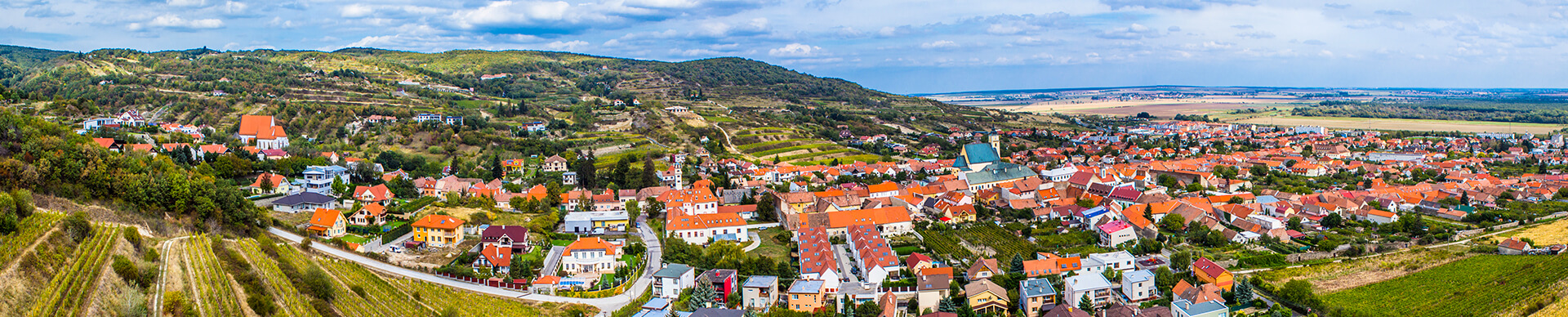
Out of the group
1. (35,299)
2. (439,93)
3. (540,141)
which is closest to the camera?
(35,299)

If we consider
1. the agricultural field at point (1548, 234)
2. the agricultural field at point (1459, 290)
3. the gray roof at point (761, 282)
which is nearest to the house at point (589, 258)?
the gray roof at point (761, 282)

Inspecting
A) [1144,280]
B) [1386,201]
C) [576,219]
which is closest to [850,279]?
[1144,280]

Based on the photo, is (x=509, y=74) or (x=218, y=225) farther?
(x=509, y=74)

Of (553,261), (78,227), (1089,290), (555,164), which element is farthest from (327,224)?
(1089,290)

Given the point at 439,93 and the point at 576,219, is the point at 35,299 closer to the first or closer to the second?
the point at 576,219

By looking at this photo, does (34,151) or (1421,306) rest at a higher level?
(34,151)

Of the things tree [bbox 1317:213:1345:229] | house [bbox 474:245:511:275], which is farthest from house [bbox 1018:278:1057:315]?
tree [bbox 1317:213:1345:229]

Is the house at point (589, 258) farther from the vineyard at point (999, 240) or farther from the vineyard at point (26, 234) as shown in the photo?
the vineyard at point (999, 240)

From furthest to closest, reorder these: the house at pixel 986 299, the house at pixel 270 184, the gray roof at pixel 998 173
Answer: the gray roof at pixel 998 173
the house at pixel 270 184
the house at pixel 986 299
